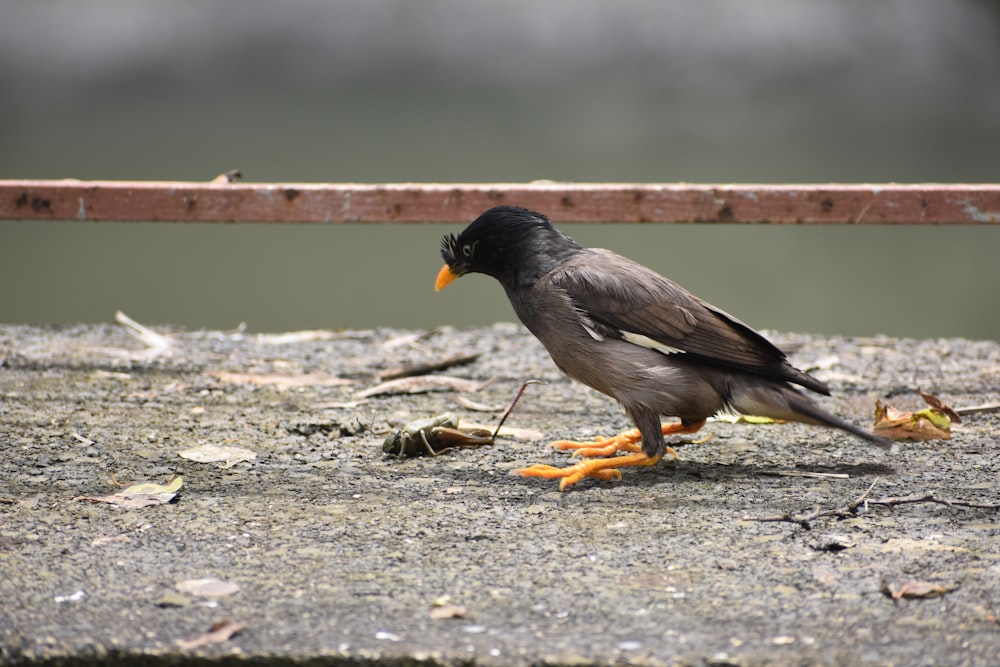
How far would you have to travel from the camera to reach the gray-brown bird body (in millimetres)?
3234

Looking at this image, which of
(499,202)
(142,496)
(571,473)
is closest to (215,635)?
(142,496)

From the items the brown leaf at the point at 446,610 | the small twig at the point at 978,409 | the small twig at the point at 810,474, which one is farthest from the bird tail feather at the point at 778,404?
the brown leaf at the point at 446,610

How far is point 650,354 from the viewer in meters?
3.27

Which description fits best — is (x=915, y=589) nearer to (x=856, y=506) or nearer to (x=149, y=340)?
(x=856, y=506)

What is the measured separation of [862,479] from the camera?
3.16m

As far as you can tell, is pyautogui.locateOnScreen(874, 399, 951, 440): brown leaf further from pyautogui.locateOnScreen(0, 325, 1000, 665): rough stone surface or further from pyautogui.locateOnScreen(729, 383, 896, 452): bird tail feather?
pyautogui.locateOnScreen(729, 383, 896, 452): bird tail feather

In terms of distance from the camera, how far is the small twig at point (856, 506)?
9.01ft

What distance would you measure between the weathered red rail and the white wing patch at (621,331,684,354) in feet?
4.31

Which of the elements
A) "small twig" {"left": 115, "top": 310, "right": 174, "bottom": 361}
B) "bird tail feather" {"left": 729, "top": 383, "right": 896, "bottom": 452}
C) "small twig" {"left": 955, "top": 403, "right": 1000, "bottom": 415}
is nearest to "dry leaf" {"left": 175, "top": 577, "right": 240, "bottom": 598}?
"bird tail feather" {"left": 729, "top": 383, "right": 896, "bottom": 452}

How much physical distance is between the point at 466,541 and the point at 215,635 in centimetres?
73

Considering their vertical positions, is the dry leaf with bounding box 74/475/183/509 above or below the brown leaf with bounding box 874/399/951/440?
below

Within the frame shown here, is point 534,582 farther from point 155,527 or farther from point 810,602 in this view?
point 155,527

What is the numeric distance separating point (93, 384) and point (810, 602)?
319 cm

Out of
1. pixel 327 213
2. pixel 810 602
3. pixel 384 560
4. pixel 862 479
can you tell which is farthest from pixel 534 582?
pixel 327 213
